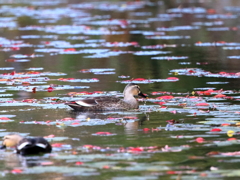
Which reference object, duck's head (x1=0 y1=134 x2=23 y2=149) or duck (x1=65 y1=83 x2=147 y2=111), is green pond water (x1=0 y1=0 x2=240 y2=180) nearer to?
duck's head (x1=0 y1=134 x2=23 y2=149)

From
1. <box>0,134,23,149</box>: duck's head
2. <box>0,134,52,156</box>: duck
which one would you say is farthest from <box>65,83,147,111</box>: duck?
<box>0,134,52,156</box>: duck

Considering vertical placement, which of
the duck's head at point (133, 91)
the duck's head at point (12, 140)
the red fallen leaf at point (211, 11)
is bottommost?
the duck's head at point (12, 140)

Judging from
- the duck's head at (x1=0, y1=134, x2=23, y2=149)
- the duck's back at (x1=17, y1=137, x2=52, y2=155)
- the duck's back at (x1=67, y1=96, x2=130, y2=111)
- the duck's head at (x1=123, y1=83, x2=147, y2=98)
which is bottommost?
the duck's back at (x1=17, y1=137, x2=52, y2=155)

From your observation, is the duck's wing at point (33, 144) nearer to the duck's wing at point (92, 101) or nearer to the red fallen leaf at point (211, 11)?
the duck's wing at point (92, 101)

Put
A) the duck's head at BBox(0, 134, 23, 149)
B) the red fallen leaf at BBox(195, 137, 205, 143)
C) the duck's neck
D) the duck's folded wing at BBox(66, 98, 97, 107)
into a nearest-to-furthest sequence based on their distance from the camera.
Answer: the duck's head at BBox(0, 134, 23, 149), the red fallen leaf at BBox(195, 137, 205, 143), the duck's folded wing at BBox(66, 98, 97, 107), the duck's neck

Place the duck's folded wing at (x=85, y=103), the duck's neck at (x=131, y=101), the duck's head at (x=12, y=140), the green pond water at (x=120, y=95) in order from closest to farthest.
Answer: the green pond water at (x=120, y=95), the duck's head at (x=12, y=140), the duck's folded wing at (x=85, y=103), the duck's neck at (x=131, y=101)

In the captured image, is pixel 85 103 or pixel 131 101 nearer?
pixel 85 103

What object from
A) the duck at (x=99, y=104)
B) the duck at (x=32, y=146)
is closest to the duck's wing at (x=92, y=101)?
the duck at (x=99, y=104)

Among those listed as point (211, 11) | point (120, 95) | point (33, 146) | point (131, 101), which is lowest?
point (33, 146)

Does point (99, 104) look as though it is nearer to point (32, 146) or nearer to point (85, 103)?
point (85, 103)

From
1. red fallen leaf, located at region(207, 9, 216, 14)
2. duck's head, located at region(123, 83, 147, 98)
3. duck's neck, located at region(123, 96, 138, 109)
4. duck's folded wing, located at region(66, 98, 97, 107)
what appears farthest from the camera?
red fallen leaf, located at region(207, 9, 216, 14)

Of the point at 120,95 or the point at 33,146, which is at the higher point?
the point at 120,95

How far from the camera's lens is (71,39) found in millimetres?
28250

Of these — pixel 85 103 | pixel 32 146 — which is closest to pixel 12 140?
pixel 32 146
